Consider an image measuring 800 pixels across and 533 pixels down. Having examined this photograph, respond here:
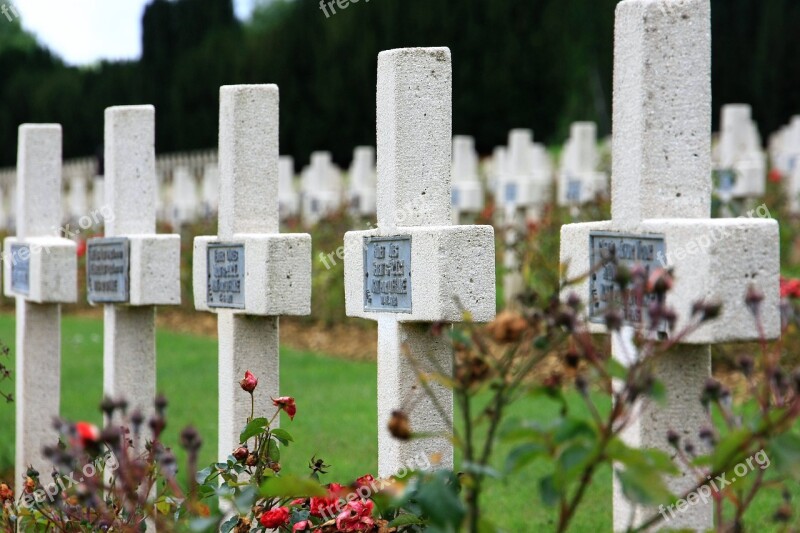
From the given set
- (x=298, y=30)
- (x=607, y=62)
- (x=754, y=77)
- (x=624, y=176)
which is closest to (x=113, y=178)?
(x=624, y=176)

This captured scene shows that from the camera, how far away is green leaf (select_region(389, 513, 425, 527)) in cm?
315

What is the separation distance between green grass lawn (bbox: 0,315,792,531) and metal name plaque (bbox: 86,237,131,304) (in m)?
1.30

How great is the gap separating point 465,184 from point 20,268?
314 inches

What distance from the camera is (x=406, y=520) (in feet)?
10.4

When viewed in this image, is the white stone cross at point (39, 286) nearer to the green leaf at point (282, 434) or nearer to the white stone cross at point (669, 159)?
the green leaf at point (282, 434)

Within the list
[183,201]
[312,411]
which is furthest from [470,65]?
[312,411]

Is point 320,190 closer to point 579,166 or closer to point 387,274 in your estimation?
point 579,166

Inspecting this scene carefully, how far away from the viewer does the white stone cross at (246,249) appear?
4543 millimetres

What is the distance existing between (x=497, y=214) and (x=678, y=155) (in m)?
11.1

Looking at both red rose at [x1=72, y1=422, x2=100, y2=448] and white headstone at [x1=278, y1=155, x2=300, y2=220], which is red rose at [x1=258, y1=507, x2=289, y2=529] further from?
white headstone at [x1=278, y1=155, x2=300, y2=220]

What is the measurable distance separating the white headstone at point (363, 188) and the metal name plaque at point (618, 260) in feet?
36.3

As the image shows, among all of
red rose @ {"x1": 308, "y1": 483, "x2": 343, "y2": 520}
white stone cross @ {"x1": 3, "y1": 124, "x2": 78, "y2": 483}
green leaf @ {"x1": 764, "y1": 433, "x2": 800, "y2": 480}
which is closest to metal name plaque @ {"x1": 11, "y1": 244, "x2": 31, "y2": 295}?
white stone cross @ {"x1": 3, "y1": 124, "x2": 78, "y2": 483}

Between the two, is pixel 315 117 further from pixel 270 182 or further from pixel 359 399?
pixel 270 182

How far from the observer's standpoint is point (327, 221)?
13789mm
